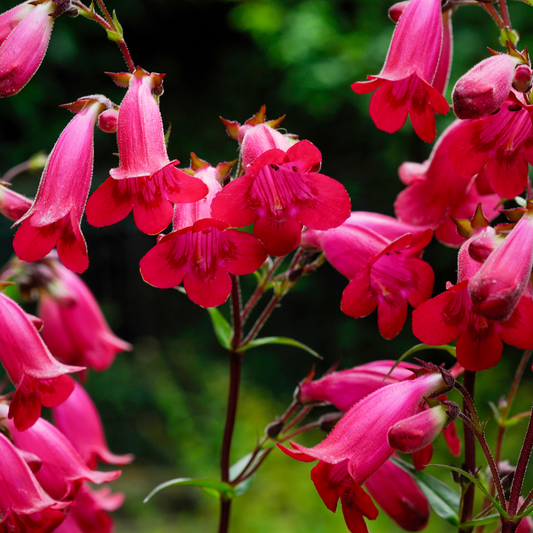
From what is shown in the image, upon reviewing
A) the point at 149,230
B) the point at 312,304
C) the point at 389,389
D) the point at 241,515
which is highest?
the point at 149,230

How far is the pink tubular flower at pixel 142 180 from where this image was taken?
582 millimetres

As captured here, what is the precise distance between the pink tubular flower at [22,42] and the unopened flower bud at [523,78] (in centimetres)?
45

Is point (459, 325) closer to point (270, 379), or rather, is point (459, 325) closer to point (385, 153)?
point (385, 153)

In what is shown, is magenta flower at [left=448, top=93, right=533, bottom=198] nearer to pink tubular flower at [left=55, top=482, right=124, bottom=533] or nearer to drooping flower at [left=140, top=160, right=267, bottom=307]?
drooping flower at [left=140, top=160, right=267, bottom=307]

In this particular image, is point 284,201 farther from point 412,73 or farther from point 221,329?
point 221,329

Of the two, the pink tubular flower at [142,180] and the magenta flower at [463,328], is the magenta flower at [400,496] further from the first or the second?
the pink tubular flower at [142,180]

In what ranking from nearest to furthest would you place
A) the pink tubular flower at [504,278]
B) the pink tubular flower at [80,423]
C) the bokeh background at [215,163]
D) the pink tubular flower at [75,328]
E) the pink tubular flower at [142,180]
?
the pink tubular flower at [504,278]
the pink tubular flower at [142,180]
the pink tubular flower at [80,423]
the pink tubular flower at [75,328]
the bokeh background at [215,163]

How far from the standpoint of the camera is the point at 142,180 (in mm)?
613

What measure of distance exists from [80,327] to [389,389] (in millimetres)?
779

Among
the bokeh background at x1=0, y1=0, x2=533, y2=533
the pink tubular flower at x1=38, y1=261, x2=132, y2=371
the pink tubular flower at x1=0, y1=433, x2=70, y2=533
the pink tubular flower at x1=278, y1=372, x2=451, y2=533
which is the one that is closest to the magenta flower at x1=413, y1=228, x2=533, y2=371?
the pink tubular flower at x1=278, y1=372, x2=451, y2=533

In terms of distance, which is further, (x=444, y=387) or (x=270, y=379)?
(x=270, y=379)

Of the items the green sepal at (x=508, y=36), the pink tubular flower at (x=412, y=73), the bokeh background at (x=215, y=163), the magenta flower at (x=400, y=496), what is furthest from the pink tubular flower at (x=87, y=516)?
the bokeh background at (x=215, y=163)

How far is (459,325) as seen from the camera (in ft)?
1.85

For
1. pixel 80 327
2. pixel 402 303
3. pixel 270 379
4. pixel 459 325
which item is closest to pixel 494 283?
pixel 459 325
